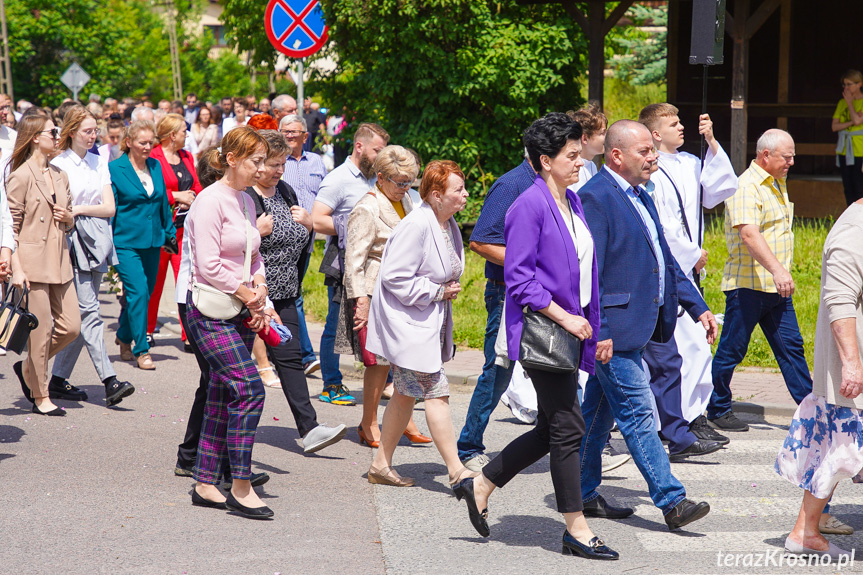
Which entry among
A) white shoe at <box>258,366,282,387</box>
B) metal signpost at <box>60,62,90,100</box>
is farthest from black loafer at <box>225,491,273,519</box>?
metal signpost at <box>60,62,90,100</box>

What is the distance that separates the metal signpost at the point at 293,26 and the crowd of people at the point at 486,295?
2.72 meters

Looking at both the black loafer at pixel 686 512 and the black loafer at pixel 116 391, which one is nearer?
the black loafer at pixel 686 512

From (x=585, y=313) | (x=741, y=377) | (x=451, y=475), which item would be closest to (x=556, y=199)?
(x=585, y=313)

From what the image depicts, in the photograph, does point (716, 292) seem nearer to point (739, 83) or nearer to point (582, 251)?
point (739, 83)

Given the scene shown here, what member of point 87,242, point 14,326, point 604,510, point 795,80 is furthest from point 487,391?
point 795,80

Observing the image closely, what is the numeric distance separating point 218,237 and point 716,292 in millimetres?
7645

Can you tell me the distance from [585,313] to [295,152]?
167 inches

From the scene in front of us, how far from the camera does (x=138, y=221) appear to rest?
29.8 ft

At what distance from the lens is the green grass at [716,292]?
32.7 ft

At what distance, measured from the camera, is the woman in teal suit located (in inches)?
354

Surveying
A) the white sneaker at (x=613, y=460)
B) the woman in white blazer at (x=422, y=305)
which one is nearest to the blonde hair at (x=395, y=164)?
the woman in white blazer at (x=422, y=305)

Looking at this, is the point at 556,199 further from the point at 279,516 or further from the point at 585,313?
the point at 279,516

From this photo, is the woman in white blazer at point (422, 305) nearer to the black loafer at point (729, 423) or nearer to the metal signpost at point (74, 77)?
the black loafer at point (729, 423)

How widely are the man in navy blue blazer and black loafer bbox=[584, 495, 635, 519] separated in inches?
0.5
